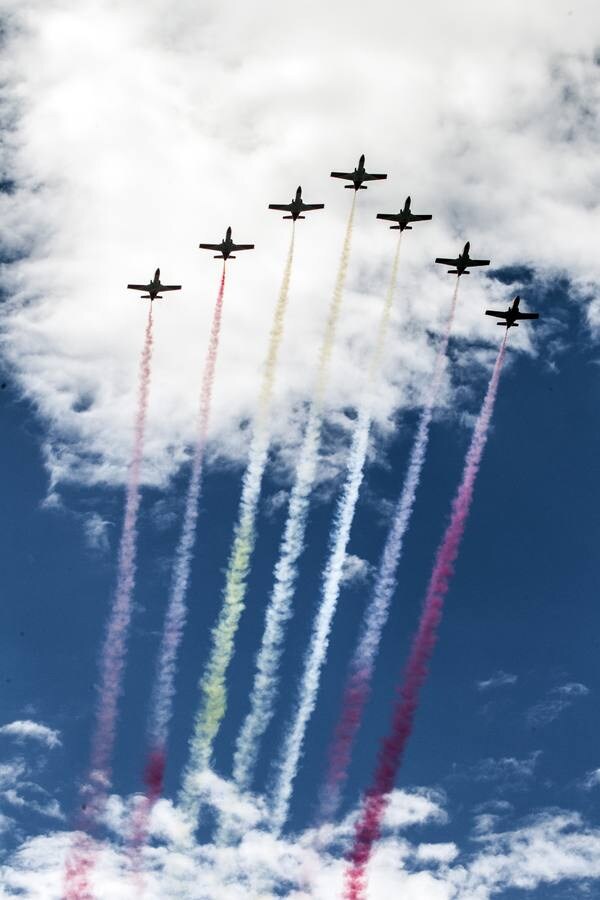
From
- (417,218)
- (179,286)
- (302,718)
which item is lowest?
(302,718)

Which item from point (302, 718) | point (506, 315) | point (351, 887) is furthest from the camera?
point (506, 315)

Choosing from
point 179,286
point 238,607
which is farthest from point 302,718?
point 179,286

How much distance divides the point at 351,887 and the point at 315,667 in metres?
15.3

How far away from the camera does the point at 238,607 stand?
8138 cm

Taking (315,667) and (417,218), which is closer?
(315,667)

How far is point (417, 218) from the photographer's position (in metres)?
95.0

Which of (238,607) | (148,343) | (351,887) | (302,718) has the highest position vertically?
(148,343)

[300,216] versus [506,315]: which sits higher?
[300,216]

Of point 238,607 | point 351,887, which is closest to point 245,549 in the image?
point 238,607

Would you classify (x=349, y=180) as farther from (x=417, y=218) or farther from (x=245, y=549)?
(x=245, y=549)

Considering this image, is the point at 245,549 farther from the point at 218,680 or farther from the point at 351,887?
the point at 351,887

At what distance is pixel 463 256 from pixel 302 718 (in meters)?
41.5

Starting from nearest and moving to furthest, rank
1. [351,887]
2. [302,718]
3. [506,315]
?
[351,887]
[302,718]
[506,315]

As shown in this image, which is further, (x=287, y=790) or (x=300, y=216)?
(x=300, y=216)
